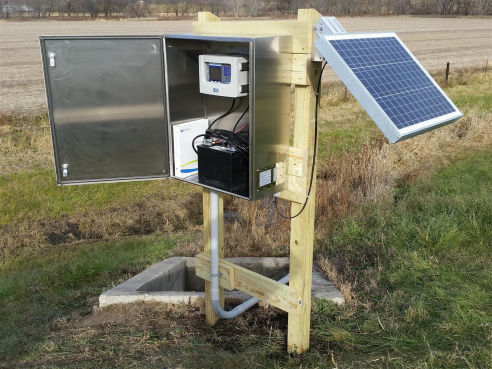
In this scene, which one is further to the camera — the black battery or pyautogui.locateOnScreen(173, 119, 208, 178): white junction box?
pyautogui.locateOnScreen(173, 119, 208, 178): white junction box

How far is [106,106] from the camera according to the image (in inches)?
143

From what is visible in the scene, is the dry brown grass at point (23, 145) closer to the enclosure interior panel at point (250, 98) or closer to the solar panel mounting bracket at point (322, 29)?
the enclosure interior panel at point (250, 98)

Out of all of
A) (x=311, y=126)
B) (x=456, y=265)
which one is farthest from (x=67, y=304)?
(x=456, y=265)

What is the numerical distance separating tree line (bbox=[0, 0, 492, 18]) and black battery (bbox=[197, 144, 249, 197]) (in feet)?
186

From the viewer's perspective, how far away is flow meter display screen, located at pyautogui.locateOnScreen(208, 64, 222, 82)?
3423mm

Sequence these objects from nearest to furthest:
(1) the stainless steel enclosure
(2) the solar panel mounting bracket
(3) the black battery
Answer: (2) the solar panel mounting bracket, (1) the stainless steel enclosure, (3) the black battery

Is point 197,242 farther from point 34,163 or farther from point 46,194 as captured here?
point 34,163

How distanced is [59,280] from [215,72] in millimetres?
2953

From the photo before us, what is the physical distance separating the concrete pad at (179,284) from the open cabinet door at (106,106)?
1.15 m

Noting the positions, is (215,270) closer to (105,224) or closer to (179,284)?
(179,284)

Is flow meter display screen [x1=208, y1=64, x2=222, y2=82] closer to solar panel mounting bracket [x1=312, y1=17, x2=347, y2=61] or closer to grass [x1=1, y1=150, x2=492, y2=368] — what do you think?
solar panel mounting bracket [x1=312, y1=17, x2=347, y2=61]

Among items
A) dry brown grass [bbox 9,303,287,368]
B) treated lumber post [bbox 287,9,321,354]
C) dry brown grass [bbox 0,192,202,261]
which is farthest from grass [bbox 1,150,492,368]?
dry brown grass [bbox 0,192,202,261]

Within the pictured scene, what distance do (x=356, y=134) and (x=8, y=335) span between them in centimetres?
854

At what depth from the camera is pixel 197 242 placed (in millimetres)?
5938
